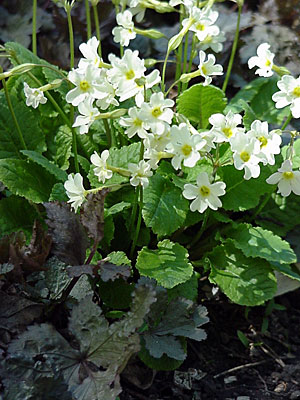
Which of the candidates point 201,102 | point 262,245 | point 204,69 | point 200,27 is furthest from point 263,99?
point 262,245

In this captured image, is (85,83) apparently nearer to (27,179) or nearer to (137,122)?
(137,122)

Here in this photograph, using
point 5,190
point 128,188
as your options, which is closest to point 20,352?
point 128,188

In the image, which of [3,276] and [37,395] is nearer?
[37,395]

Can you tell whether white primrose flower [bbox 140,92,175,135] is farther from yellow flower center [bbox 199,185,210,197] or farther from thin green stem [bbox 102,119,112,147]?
thin green stem [bbox 102,119,112,147]

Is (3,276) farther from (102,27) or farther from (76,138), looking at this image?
(102,27)

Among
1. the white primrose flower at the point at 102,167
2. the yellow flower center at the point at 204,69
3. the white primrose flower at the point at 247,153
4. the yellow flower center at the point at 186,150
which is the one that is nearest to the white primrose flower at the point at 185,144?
the yellow flower center at the point at 186,150

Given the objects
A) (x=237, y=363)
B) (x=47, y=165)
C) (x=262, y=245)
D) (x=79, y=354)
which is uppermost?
(x=47, y=165)
